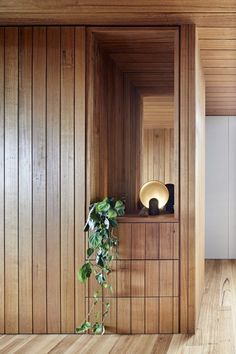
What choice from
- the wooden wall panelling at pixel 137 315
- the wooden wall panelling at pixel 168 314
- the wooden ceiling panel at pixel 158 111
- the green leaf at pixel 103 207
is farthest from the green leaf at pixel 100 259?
the wooden ceiling panel at pixel 158 111

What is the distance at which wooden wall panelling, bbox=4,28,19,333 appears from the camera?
131 inches

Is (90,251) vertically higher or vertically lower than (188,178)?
lower

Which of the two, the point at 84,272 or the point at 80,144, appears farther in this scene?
the point at 80,144

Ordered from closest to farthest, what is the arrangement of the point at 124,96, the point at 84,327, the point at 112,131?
the point at 84,327 → the point at 112,131 → the point at 124,96

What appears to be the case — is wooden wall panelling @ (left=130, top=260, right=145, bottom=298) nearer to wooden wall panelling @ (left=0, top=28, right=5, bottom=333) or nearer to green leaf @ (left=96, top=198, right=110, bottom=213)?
green leaf @ (left=96, top=198, right=110, bottom=213)

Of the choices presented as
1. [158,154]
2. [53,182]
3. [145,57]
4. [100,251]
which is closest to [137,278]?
[100,251]

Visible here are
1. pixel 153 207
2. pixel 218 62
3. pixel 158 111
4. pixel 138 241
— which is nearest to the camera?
pixel 138 241

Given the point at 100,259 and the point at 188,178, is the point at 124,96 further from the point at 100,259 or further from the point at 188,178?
the point at 100,259

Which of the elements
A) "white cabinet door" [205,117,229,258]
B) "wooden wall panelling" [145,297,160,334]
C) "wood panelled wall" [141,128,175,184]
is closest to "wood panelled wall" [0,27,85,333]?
"wooden wall panelling" [145,297,160,334]

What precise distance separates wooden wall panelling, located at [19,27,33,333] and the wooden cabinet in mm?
501

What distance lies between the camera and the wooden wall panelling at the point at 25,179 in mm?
3309

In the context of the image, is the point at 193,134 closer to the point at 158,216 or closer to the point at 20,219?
the point at 158,216

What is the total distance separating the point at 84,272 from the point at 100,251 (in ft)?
0.62

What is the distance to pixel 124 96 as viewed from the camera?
4.52 metres
